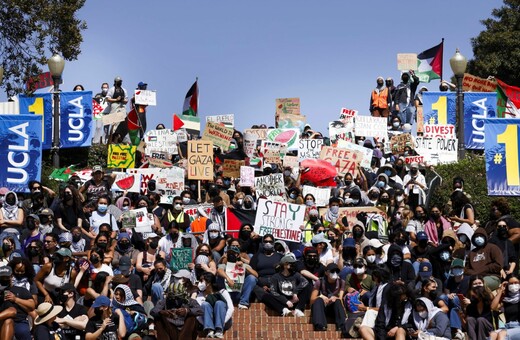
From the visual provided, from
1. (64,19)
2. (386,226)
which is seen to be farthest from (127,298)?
(64,19)

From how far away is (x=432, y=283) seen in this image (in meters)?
22.8

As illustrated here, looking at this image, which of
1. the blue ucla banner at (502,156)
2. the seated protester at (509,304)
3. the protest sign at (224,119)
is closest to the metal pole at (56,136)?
the protest sign at (224,119)

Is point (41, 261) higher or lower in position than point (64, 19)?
lower

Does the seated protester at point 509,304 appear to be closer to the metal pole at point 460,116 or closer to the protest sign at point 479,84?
the metal pole at point 460,116

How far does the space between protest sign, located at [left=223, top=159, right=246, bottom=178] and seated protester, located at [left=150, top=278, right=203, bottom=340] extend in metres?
10.1

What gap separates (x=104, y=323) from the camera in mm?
22094

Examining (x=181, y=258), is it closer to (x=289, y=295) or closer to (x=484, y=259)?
(x=289, y=295)

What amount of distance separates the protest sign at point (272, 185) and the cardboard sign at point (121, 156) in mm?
3397

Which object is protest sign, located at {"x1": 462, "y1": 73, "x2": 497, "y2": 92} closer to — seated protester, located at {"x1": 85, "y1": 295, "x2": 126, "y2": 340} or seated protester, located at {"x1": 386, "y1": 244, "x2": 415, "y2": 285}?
seated protester, located at {"x1": 386, "y1": 244, "x2": 415, "y2": 285}

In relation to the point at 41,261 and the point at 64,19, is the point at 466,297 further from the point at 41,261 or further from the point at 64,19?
the point at 64,19

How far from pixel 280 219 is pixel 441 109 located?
36.7ft

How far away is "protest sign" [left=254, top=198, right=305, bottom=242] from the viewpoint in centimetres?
2744

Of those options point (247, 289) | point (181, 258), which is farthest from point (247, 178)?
point (247, 289)

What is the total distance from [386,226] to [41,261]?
21.2ft
